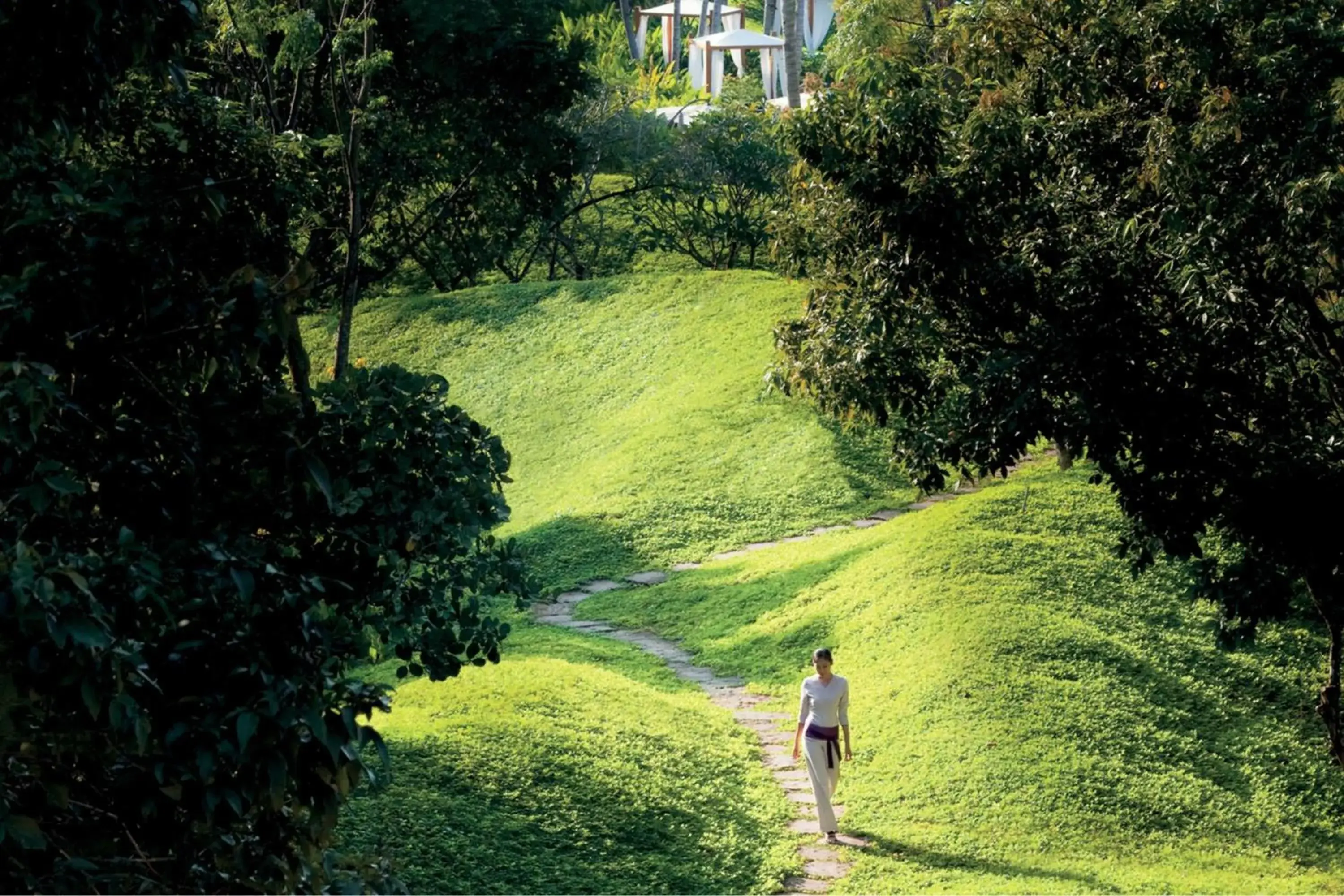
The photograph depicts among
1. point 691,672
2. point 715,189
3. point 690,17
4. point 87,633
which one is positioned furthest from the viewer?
point 690,17

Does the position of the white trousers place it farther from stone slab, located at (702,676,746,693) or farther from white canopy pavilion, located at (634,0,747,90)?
white canopy pavilion, located at (634,0,747,90)

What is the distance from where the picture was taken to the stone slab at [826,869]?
29.5ft

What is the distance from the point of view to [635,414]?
2286 centimetres

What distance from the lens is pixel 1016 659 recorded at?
12.4 meters

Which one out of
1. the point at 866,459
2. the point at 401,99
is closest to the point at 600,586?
the point at 866,459

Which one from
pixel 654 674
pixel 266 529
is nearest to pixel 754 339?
pixel 654 674

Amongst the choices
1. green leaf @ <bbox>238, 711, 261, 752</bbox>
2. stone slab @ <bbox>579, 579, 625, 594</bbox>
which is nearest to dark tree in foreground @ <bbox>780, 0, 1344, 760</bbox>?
green leaf @ <bbox>238, 711, 261, 752</bbox>

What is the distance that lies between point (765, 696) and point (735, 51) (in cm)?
3497

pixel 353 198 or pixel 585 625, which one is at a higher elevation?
pixel 353 198

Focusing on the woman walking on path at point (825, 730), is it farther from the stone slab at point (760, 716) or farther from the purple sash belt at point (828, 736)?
the stone slab at point (760, 716)

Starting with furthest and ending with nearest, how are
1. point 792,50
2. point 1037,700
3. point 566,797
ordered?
1. point 792,50
2. point 1037,700
3. point 566,797

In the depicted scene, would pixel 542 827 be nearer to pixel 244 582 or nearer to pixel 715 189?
pixel 244 582

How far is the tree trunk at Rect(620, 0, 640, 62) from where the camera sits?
133 ft

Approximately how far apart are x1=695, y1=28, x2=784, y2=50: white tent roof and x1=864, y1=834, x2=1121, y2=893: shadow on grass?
97.2 feet
